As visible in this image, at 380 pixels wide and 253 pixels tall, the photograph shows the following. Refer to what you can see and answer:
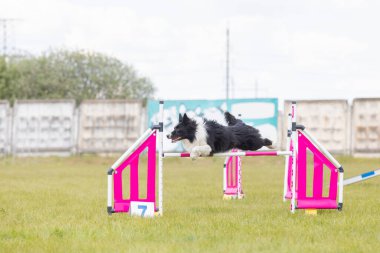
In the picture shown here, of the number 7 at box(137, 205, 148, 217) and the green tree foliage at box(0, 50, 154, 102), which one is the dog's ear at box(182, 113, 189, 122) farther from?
the green tree foliage at box(0, 50, 154, 102)

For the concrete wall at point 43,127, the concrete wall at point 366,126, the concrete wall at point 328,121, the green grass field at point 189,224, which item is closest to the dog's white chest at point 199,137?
the green grass field at point 189,224

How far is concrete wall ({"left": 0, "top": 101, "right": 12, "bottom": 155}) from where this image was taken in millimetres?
23844

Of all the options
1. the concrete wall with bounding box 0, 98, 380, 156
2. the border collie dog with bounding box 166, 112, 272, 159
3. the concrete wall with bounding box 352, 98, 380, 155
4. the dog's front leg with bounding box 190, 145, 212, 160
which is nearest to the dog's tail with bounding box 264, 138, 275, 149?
the border collie dog with bounding box 166, 112, 272, 159

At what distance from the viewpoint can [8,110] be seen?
79.3 feet

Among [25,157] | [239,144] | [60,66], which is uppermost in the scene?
[60,66]

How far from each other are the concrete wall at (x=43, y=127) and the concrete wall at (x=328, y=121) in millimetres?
8069

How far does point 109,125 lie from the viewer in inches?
941

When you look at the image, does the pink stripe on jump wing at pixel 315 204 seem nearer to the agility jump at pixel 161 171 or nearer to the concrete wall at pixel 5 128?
the agility jump at pixel 161 171

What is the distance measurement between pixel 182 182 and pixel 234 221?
6.84 m

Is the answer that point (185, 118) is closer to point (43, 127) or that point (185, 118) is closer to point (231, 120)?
Result: point (231, 120)

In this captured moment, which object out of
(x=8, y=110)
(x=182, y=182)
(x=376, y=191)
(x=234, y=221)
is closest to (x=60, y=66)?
(x=8, y=110)

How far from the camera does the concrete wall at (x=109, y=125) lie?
2364cm

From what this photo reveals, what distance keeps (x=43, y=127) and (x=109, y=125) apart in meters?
2.53

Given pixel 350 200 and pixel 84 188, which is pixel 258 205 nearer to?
pixel 350 200
